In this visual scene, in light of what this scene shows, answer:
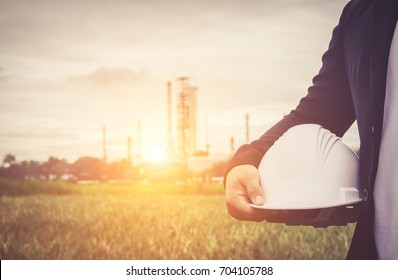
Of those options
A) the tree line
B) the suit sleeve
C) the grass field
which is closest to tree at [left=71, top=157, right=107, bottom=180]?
the tree line

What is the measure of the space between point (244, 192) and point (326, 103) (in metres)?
0.28

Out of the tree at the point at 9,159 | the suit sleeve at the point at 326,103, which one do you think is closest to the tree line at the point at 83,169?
the tree at the point at 9,159

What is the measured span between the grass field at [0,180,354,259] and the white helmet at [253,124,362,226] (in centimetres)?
154

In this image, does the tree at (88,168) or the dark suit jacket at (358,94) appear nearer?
the dark suit jacket at (358,94)

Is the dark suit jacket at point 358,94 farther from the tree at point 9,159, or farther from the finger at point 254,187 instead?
the tree at point 9,159

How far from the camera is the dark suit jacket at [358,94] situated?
94cm

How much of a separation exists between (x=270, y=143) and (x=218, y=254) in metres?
1.61

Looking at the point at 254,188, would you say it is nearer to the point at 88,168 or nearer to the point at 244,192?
the point at 244,192

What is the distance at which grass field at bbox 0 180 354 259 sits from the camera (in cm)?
264

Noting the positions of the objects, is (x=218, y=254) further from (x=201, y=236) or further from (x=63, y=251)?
(x=63, y=251)

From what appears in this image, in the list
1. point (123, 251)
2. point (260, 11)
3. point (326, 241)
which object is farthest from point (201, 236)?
point (260, 11)

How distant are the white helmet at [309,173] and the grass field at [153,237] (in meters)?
1.54

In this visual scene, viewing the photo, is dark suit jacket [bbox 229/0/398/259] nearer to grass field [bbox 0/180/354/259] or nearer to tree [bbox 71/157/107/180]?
grass field [bbox 0/180/354/259]

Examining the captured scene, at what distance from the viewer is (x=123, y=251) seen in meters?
2.71
